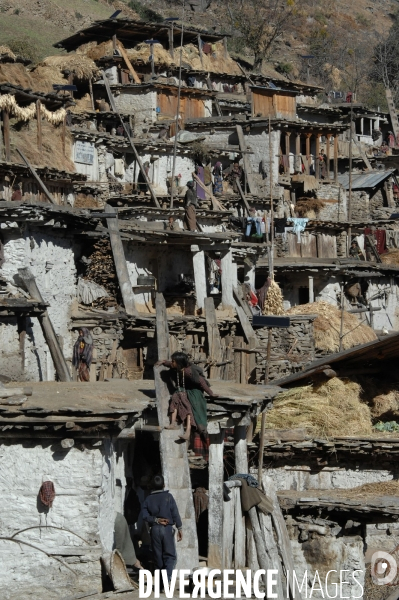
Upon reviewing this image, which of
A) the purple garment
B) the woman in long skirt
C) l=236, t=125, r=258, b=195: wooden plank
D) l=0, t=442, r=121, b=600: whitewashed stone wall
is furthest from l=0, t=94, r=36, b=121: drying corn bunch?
l=0, t=442, r=121, b=600: whitewashed stone wall

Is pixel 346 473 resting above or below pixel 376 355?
below

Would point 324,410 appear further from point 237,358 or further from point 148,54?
point 148,54

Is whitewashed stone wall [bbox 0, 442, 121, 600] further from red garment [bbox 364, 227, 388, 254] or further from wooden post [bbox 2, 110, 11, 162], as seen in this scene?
red garment [bbox 364, 227, 388, 254]

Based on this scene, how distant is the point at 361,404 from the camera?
1880cm

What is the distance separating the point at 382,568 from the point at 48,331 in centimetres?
661

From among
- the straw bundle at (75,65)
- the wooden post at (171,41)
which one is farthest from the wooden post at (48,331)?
the wooden post at (171,41)

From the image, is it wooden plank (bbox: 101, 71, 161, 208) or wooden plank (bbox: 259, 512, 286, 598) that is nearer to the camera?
wooden plank (bbox: 259, 512, 286, 598)

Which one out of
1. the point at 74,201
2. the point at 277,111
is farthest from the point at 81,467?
the point at 277,111

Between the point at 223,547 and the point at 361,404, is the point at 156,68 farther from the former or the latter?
the point at 223,547

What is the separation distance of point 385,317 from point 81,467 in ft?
76.3

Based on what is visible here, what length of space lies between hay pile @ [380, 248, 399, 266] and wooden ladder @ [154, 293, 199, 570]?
77.4 feet

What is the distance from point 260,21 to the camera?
64.2 m

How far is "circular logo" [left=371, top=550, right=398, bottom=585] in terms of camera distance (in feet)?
52.3

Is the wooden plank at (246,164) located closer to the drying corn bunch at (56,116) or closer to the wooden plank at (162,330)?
the drying corn bunch at (56,116)
